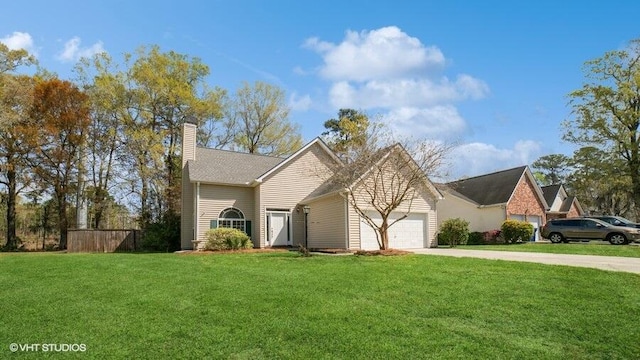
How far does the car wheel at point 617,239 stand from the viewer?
20.5 m

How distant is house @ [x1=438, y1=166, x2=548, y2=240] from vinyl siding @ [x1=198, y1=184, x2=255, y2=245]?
1284 cm

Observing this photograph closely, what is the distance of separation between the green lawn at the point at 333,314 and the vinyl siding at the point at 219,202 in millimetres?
10657

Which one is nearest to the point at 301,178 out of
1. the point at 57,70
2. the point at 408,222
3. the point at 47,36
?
the point at 408,222

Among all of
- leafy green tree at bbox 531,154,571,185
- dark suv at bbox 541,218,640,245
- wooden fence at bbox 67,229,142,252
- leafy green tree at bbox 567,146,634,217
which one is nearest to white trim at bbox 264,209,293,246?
wooden fence at bbox 67,229,142,252

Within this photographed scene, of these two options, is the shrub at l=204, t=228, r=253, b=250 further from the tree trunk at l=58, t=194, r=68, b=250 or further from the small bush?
the tree trunk at l=58, t=194, r=68, b=250

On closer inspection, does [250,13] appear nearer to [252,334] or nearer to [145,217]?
[252,334]

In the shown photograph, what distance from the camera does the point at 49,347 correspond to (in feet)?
16.2

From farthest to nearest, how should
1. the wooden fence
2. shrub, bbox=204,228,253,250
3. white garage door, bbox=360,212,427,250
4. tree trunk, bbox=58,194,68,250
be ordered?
tree trunk, bbox=58,194,68,250, the wooden fence, white garage door, bbox=360,212,427,250, shrub, bbox=204,228,253,250

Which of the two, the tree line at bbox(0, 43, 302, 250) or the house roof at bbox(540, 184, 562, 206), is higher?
the tree line at bbox(0, 43, 302, 250)

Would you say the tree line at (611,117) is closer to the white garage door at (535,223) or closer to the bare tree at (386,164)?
the white garage door at (535,223)

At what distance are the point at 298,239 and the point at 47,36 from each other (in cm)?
1463

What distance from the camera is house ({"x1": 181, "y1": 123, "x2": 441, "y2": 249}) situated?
19812mm

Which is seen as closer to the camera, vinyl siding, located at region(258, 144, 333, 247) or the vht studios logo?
the vht studios logo

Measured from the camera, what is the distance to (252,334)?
520 cm
